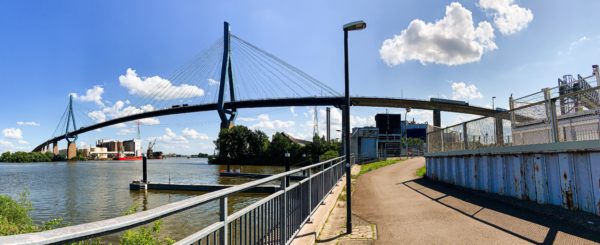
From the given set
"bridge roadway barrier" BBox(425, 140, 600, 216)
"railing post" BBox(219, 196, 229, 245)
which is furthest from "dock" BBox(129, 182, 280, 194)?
"railing post" BBox(219, 196, 229, 245)

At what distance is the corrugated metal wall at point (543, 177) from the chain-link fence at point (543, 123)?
1.45ft

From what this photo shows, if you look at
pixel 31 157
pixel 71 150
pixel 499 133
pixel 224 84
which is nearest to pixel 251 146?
pixel 224 84

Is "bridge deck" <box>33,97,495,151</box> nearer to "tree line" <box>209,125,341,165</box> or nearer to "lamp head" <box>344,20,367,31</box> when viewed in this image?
"tree line" <box>209,125,341,165</box>

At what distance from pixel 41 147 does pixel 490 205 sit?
154 metres

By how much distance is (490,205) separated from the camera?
919cm

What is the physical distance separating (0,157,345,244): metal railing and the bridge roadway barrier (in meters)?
4.61

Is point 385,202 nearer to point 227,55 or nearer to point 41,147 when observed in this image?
point 227,55

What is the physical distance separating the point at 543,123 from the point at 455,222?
143 inches

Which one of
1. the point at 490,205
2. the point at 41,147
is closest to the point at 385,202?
the point at 490,205

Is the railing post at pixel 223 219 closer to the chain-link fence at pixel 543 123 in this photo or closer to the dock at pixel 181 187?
the chain-link fence at pixel 543 123

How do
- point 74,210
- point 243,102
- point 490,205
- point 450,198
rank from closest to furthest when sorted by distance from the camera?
1. point 490,205
2. point 450,198
3. point 74,210
4. point 243,102

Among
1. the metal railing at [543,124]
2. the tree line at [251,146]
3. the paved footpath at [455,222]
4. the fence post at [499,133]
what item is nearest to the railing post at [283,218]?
the paved footpath at [455,222]

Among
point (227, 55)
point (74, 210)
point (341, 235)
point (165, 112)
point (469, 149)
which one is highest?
point (227, 55)

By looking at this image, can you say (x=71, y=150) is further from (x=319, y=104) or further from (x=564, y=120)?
(x=564, y=120)
